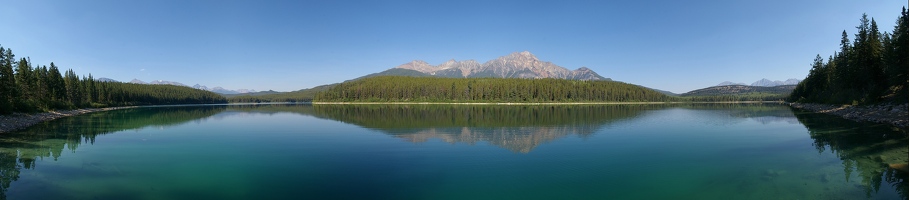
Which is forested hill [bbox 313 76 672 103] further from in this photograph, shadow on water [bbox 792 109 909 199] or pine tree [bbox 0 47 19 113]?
shadow on water [bbox 792 109 909 199]

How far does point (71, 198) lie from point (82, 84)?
122289mm

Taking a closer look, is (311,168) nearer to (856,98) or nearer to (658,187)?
(658,187)

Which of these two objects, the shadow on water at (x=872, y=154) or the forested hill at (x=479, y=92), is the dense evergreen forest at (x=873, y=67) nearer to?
the shadow on water at (x=872, y=154)

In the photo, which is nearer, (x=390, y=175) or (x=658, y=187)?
(x=658, y=187)

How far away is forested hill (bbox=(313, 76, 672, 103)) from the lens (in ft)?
476

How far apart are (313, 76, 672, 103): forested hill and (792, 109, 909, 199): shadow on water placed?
11581 centimetres

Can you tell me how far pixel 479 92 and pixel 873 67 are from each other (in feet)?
345

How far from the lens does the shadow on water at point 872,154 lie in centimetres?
1237

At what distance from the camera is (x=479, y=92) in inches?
5728

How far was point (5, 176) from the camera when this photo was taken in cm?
1391

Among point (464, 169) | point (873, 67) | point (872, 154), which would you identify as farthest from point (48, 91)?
point (873, 67)

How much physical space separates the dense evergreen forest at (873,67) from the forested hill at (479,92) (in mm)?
82518

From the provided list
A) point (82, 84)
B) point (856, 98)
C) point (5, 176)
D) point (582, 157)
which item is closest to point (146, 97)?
point (82, 84)

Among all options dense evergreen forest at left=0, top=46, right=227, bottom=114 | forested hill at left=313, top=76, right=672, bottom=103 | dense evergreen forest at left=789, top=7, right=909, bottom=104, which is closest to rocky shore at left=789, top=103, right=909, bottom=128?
dense evergreen forest at left=789, top=7, right=909, bottom=104
